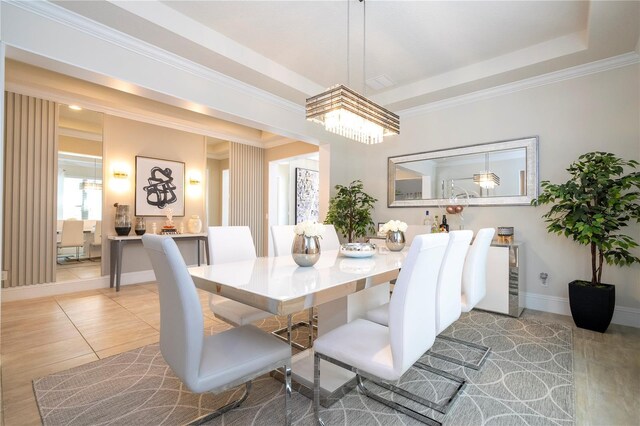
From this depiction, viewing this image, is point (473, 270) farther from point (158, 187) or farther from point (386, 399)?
point (158, 187)

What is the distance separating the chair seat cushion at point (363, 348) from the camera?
1321 millimetres

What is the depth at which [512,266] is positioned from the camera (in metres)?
3.14

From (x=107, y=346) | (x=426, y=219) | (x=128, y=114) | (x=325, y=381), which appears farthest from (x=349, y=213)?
(x=128, y=114)

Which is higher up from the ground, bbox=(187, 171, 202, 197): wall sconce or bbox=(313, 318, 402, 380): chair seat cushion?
bbox=(187, 171, 202, 197): wall sconce

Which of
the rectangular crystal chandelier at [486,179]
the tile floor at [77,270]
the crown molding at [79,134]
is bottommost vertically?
the tile floor at [77,270]

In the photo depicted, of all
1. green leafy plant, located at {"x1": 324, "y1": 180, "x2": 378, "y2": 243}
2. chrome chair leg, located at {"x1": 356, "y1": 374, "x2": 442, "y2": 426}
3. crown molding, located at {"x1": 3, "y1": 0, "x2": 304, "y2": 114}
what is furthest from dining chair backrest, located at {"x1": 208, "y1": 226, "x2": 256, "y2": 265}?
green leafy plant, located at {"x1": 324, "y1": 180, "x2": 378, "y2": 243}

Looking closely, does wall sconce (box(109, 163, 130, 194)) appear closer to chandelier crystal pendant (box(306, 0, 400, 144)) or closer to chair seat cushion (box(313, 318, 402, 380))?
chandelier crystal pendant (box(306, 0, 400, 144))

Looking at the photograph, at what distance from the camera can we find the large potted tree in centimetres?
269

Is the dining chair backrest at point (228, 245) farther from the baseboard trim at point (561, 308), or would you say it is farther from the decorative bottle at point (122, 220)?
the baseboard trim at point (561, 308)

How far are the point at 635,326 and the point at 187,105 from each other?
4.85 meters

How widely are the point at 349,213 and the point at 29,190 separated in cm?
424

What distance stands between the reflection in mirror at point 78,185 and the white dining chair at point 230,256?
413 cm

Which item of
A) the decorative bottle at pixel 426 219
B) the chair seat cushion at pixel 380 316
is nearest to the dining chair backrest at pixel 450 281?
the chair seat cushion at pixel 380 316

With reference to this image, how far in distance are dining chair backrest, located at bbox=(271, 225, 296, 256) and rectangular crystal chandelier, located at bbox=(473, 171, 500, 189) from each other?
8.21 feet
